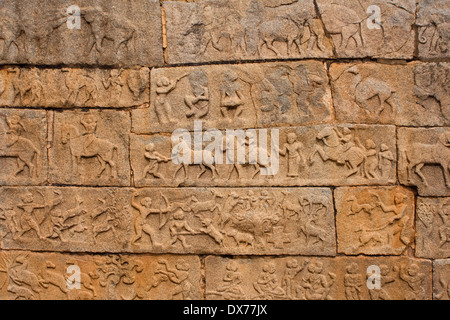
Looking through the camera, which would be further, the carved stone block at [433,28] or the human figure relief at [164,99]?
the human figure relief at [164,99]

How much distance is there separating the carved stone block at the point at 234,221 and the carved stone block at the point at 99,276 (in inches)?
7.1

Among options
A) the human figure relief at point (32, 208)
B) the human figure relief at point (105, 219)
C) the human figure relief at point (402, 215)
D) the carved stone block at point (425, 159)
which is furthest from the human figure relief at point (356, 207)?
the human figure relief at point (32, 208)

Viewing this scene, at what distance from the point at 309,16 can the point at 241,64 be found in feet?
2.71

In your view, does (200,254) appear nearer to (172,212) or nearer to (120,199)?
(172,212)

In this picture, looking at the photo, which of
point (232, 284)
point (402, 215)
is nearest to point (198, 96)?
point (232, 284)

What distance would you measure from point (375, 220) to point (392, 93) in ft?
4.18

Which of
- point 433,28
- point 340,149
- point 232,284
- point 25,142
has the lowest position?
point 232,284

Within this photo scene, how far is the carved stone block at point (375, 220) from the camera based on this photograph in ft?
13.8

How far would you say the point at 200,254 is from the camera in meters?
4.43

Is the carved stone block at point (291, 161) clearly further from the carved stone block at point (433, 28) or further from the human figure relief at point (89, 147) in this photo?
the carved stone block at point (433, 28)

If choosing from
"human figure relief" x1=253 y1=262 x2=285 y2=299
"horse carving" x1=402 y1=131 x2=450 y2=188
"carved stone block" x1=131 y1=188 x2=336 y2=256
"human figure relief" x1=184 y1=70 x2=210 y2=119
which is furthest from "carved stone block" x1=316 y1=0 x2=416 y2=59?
"human figure relief" x1=253 y1=262 x2=285 y2=299

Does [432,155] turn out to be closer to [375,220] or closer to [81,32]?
[375,220]

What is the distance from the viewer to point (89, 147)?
4414 millimetres

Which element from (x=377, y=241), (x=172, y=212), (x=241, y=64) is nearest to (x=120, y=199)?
(x=172, y=212)
